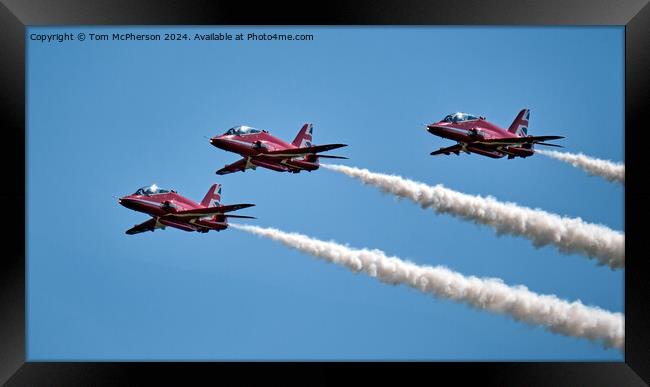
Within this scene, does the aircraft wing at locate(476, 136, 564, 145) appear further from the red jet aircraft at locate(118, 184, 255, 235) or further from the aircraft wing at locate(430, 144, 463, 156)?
the red jet aircraft at locate(118, 184, 255, 235)

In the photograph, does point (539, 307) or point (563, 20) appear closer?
point (563, 20)

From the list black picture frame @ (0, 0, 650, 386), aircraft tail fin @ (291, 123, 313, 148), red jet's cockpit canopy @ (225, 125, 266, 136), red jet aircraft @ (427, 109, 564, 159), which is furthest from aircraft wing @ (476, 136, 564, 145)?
red jet's cockpit canopy @ (225, 125, 266, 136)

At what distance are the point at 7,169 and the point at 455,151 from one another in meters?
12.4

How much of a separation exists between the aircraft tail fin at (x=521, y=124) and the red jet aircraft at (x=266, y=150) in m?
5.47

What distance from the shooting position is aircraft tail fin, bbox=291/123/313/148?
31.9 m

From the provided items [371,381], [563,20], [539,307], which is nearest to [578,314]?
[539,307]

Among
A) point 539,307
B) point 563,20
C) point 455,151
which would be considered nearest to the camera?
point 563,20

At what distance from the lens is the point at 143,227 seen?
1232 inches

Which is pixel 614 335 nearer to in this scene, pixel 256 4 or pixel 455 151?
pixel 455 151

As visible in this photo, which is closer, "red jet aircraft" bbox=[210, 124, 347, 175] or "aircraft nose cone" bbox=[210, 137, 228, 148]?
"aircraft nose cone" bbox=[210, 137, 228, 148]

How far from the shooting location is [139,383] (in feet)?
93.1

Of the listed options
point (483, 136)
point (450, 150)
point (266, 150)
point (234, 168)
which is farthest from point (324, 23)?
point (483, 136)

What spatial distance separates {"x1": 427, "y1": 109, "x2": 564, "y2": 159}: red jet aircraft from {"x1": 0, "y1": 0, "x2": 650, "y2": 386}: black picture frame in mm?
3670

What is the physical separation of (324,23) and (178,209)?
7624mm
